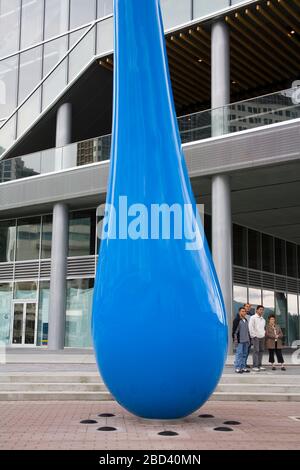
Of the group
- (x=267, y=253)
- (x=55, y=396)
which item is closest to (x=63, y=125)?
(x=267, y=253)

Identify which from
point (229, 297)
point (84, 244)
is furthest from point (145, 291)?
point (84, 244)

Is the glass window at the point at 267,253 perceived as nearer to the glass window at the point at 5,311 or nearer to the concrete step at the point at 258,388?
the glass window at the point at 5,311

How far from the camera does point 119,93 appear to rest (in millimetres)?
6648

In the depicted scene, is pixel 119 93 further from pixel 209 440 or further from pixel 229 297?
pixel 229 297

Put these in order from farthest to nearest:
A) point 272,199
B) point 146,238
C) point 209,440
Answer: point 272,199 → point 146,238 → point 209,440

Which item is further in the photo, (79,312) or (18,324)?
(18,324)

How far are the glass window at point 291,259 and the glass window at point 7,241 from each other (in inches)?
508

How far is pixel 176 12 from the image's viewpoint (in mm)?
17766

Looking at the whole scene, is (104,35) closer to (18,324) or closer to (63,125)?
(63,125)

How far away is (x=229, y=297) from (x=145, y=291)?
32.8 ft

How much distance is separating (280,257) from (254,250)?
8.99 ft

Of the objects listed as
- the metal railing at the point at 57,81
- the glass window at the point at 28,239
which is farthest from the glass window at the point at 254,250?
the metal railing at the point at 57,81

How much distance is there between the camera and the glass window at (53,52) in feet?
70.6

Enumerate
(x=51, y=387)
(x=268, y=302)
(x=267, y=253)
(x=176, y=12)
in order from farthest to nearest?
(x=267, y=253), (x=268, y=302), (x=176, y=12), (x=51, y=387)
